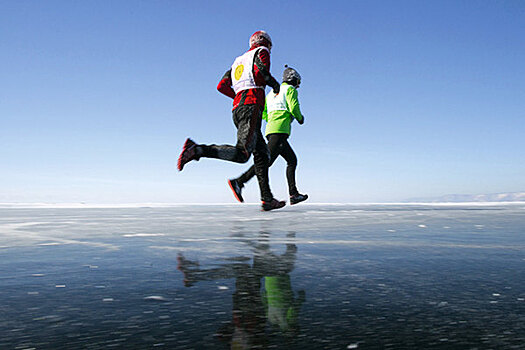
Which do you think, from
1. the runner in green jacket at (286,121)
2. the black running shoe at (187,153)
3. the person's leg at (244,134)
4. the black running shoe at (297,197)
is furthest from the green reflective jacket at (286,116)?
the black running shoe at (187,153)

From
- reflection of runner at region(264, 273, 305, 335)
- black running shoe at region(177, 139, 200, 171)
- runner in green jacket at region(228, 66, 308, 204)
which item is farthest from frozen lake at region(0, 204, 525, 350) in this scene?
runner in green jacket at region(228, 66, 308, 204)

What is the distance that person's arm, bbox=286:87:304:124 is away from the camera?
304 inches

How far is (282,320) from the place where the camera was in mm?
1311

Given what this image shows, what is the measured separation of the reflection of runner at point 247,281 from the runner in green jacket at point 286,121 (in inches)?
184

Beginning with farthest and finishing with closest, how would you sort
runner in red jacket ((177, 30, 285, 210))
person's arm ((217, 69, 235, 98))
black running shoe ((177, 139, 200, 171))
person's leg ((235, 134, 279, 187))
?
person's leg ((235, 134, 279, 187)) → person's arm ((217, 69, 235, 98)) → runner in red jacket ((177, 30, 285, 210)) → black running shoe ((177, 139, 200, 171))

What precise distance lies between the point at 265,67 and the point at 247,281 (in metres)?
4.36

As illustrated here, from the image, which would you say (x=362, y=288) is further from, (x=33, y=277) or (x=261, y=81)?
(x=261, y=81)

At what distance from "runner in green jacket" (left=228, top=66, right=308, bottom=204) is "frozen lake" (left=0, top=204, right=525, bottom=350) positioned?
4.83m

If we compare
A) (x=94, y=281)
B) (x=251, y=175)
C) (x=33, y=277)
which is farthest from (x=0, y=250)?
(x=251, y=175)

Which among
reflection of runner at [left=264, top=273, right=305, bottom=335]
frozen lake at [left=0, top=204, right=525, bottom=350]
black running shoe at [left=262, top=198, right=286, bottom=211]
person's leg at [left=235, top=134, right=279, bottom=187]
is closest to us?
frozen lake at [left=0, top=204, right=525, bottom=350]

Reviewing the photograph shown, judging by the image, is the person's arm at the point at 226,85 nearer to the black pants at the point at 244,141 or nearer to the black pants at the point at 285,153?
the black pants at the point at 244,141

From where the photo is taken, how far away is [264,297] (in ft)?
5.24

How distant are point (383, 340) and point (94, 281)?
1224mm

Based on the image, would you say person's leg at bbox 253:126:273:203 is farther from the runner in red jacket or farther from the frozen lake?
the frozen lake
